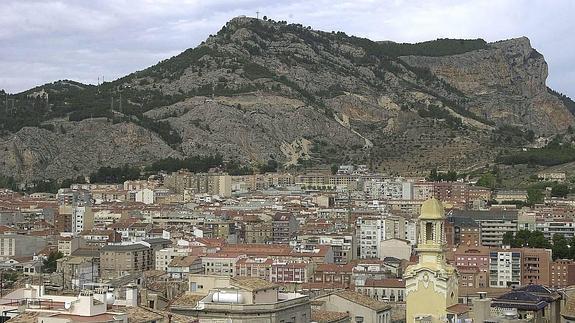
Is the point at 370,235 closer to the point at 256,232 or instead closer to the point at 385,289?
the point at 256,232

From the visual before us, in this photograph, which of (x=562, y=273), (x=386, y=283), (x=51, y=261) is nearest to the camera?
(x=386, y=283)

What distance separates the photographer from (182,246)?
8356cm

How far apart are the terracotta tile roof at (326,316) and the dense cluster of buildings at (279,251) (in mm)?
173

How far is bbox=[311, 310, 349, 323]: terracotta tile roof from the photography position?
3947 centimetres

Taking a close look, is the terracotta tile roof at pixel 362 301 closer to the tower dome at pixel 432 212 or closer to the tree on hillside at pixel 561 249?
the tower dome at pixel 432 212

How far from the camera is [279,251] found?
81.2 m

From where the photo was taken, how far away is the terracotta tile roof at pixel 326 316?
129ft

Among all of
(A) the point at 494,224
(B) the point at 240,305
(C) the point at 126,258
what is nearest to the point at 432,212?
(B) the point at 240,305

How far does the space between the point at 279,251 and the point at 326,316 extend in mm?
40240

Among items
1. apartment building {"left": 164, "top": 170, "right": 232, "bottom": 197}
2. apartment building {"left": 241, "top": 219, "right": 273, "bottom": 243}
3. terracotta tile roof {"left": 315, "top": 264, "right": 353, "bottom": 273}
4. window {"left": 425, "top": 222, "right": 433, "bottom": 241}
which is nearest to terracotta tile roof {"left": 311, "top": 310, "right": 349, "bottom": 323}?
window {"left": 425, "top": 222, "right": 433, "bottom": 241}

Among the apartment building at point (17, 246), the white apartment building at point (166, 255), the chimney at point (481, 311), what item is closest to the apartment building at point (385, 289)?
the white apartment building at point (166, 255)

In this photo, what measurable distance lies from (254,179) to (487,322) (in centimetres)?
12954

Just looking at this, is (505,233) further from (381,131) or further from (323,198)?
A: (381,131)

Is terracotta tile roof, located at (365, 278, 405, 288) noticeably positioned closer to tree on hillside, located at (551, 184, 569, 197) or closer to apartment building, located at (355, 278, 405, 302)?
apartment building, located at (355, 278, 405, 302)
